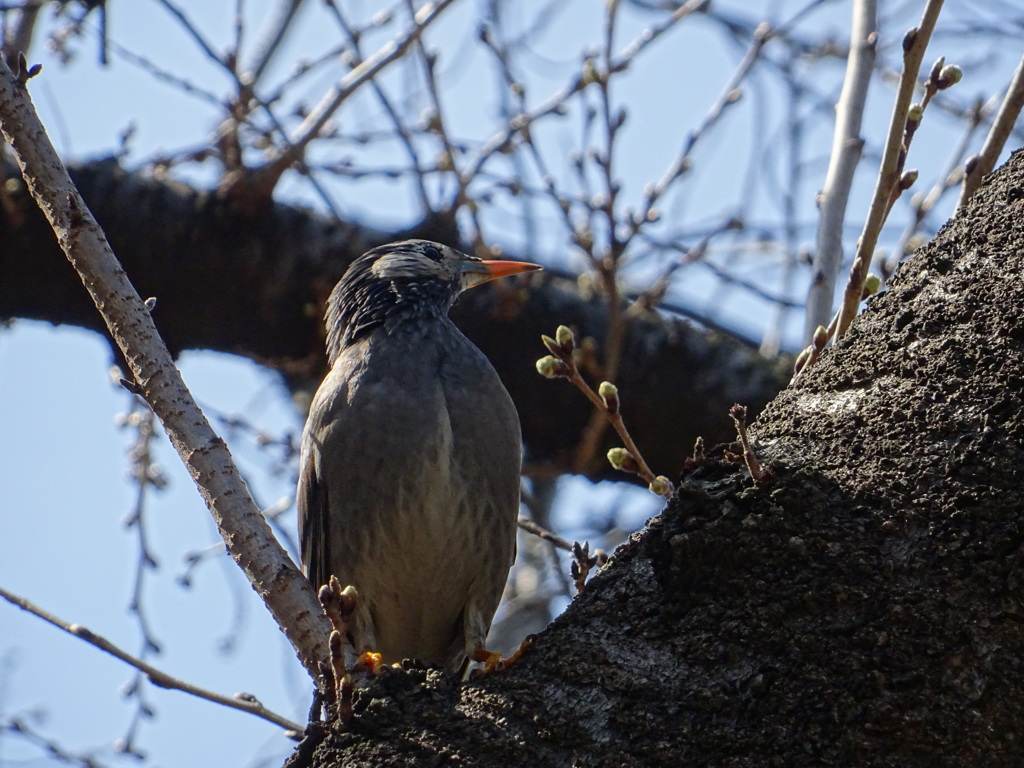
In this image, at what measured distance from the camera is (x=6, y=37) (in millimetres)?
5031

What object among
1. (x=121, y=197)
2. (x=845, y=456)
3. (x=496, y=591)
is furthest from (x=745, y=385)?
(x=845, y=456)

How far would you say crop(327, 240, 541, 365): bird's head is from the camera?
156 inches

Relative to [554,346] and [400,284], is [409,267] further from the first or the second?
[554,346]

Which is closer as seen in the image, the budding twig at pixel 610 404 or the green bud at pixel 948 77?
the budding twig at pixel 610 404

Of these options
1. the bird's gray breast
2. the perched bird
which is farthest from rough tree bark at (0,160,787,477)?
the bird's gray breast

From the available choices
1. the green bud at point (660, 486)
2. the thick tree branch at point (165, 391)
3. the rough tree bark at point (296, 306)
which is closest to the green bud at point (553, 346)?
the green bud at point (660, 486)

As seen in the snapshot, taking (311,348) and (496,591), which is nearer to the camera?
(496,591)

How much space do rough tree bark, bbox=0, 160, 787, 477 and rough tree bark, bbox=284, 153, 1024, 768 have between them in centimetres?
316

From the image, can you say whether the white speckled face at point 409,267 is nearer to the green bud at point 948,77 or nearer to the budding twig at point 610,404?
the budding twig at point 610,404

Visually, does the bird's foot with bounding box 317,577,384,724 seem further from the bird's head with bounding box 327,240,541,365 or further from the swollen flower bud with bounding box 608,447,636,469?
the bird's head with bounding box 327,240,541,365

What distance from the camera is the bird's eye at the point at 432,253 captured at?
4406mm

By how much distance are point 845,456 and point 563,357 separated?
1196 millimetres

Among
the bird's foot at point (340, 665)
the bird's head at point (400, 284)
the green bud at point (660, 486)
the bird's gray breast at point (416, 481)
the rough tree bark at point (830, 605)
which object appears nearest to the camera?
the rough tree bark at point (830, 605)

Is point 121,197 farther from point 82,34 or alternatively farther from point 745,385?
point 745,385
